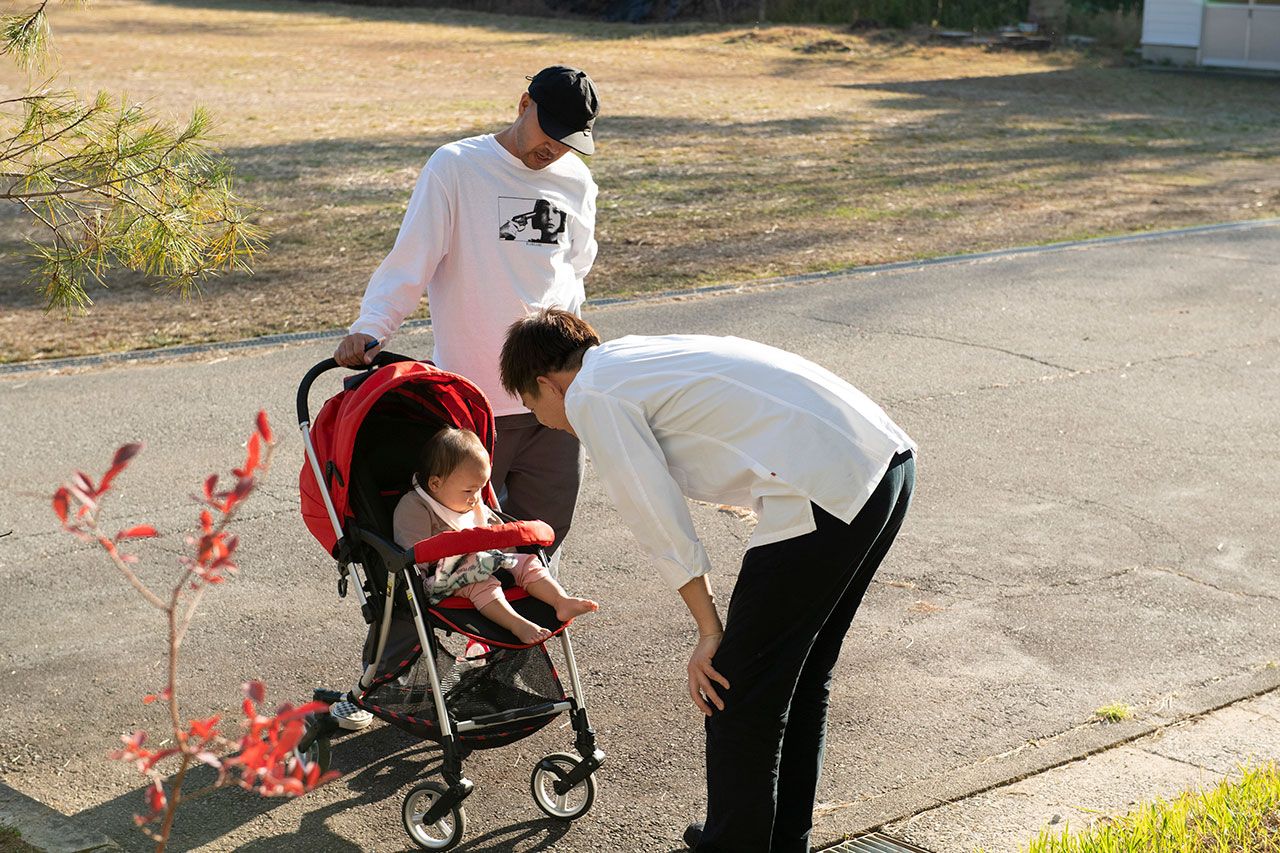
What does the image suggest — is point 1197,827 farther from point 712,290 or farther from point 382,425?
point 712,290

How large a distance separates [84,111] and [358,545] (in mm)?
1391

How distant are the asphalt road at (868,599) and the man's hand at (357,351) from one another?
3.92 ft

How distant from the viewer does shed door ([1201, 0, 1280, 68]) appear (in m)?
29.7

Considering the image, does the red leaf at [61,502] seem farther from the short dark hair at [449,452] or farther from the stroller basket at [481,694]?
the short dark hair at [449,452]

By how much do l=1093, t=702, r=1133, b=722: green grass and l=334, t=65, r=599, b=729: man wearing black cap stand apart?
1882 mm

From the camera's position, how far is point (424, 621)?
3.91 metres

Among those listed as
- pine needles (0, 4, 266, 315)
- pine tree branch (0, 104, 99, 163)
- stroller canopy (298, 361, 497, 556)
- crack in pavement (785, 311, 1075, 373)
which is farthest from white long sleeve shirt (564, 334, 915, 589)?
crack in pavement (785, 311, 1075, 373)

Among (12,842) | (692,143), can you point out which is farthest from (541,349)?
(692,143)

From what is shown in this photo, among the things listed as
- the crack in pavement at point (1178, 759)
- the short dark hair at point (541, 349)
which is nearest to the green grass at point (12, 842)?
the short dark hair at point (541, 349)

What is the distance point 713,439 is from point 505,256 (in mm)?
1621

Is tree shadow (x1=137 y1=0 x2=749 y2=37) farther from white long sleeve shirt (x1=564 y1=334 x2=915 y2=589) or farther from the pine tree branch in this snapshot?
white long sleeve shirt (x1=564 y1=334 x2=915 y2=589)

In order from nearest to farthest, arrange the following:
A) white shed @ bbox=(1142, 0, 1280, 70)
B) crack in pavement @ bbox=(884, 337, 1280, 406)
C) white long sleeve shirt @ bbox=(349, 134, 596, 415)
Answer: white long sleeve shirt @ bbox=(349, 134, 596, 415) → crack in pavement @ bbox=(884, 337, 1280, 406) → white shed @ bbox=(1142, 0, 1280, 70)

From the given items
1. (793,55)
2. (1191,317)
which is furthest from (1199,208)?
(793,55)

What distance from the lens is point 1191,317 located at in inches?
410
